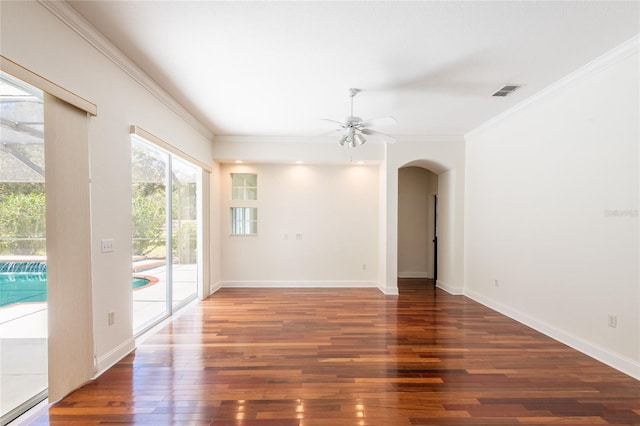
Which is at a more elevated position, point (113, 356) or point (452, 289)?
point (113, 356)

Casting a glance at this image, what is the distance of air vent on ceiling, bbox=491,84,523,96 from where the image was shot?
3.24 metres

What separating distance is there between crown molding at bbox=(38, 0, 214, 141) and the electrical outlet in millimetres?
1681

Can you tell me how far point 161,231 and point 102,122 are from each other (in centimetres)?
177

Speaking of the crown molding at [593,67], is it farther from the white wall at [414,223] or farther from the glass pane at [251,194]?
the glass pane at [251,194]

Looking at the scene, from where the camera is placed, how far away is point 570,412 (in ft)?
6.52

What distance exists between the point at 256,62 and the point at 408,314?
12.4 ft

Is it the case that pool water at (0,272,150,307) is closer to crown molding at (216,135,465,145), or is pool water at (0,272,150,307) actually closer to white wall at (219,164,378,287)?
white wall at (219,164,378,287)

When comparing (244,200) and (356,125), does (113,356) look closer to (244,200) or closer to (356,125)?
(356,125)

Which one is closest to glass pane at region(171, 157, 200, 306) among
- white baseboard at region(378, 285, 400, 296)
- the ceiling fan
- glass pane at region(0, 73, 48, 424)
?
glass pane at region(0, 73, 48, 424)

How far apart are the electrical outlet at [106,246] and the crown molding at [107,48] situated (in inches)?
66.2

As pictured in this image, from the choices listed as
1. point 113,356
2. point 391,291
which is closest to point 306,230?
point 391,291

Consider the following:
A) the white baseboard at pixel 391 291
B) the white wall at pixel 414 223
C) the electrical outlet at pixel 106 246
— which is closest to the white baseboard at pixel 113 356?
the electrical outlet at pixel 106 246

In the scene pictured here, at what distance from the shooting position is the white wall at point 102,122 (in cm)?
183

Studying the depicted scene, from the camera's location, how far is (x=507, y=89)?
10.9ft
